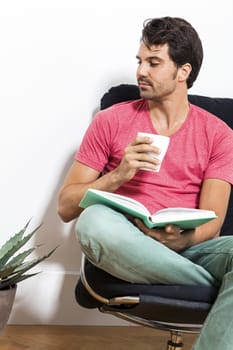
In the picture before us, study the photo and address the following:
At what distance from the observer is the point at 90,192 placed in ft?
4.78

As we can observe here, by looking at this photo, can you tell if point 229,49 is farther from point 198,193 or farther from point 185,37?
point 198,193

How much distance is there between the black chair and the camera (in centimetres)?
148

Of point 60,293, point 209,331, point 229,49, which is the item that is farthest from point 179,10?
point 209,331

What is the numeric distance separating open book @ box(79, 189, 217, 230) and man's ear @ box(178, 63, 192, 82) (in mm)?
550

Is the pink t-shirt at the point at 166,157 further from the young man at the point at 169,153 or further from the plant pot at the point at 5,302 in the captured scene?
the plant pot at the point at 5,302

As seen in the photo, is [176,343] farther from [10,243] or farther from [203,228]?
[10,243]

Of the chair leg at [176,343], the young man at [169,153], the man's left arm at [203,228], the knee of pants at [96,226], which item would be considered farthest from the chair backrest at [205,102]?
the knee of pants at [96,226]

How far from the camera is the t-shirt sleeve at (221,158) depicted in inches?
70.7

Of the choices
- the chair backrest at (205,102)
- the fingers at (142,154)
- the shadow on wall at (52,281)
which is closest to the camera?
the fingers at (142,154)

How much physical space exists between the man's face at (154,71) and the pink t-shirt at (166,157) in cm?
9

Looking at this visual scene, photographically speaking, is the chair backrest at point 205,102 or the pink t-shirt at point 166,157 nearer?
the pink t-shirt at point 166,157

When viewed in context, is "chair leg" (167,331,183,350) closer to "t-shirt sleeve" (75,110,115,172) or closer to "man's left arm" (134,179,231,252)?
"man's left arm" (134,179,231,252)

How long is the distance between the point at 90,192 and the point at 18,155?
0.76 meters

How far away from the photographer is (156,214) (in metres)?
1.46
